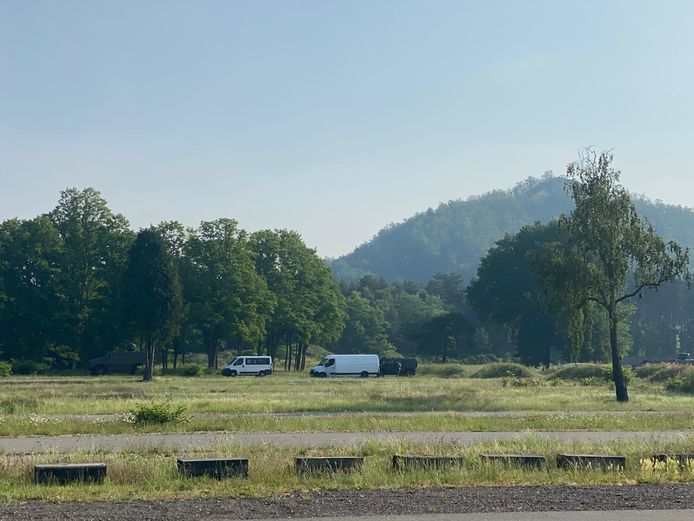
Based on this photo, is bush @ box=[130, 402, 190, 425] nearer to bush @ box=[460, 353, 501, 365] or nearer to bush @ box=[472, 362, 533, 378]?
bush @ box=[472, 362, 533, 378]

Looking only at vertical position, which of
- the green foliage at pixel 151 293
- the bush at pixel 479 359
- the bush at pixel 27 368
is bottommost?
the bush at pixel 27 368

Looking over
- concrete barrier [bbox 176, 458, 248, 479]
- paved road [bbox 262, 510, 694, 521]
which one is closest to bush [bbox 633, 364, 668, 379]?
concrete barrier [bbox 176, 458, 248, 479]

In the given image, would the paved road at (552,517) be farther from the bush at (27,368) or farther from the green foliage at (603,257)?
the bush at (27,368)

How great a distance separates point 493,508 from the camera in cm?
1130

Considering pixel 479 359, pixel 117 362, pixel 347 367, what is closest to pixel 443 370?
pixel 347 367

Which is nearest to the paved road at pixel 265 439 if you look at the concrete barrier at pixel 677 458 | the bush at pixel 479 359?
the concrete barrier at pixel 677 458

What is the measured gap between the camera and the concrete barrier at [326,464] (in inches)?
548

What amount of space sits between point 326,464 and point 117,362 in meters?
59.5

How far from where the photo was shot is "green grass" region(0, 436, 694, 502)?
1243cm

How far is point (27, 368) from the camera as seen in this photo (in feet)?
229

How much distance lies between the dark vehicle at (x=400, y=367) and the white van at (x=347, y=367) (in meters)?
1.31

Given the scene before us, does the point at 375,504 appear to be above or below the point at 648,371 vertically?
below

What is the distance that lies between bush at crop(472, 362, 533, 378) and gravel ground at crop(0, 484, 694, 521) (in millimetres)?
53321

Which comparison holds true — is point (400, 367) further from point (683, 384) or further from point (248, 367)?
point (683, 384)
